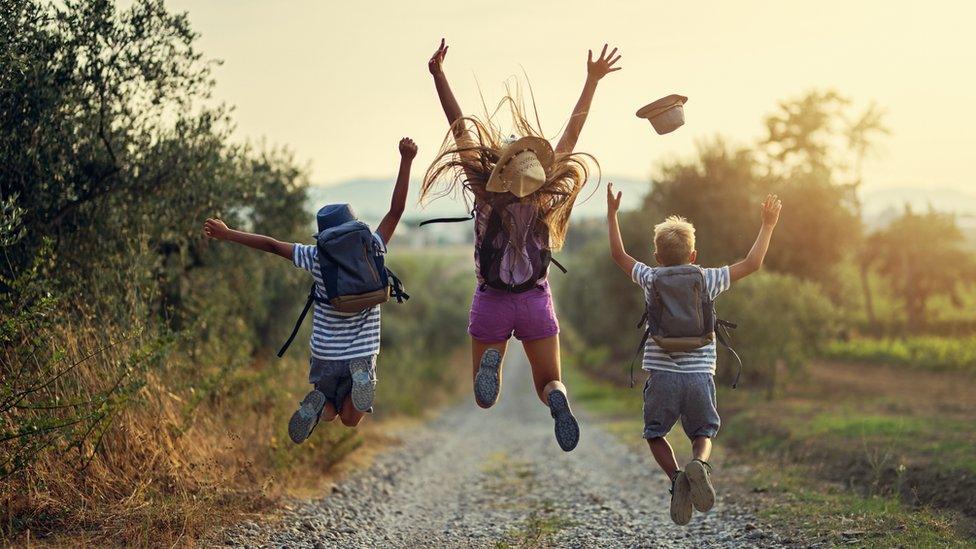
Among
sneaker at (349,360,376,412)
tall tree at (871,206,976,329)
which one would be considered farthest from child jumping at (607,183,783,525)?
tall tree at (871,206,976,329)

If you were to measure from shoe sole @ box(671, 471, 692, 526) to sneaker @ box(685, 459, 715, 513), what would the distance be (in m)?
0.05

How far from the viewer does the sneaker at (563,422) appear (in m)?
7.62

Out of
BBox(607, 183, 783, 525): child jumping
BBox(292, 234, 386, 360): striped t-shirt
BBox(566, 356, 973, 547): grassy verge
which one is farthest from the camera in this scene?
BBox(566, 356, 973, 547): grassy verge

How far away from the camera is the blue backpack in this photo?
25.4 feet

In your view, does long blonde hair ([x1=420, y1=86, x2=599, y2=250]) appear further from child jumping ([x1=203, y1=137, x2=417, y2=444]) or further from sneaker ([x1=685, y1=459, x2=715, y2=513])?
sneaker ([x1=685, y1=459, x2=715, y2=513])

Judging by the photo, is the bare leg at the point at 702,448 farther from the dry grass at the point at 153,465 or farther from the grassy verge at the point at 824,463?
the dry grass at the point at 153,465

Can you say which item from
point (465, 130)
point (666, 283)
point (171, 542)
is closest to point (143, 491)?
point (171, 542)

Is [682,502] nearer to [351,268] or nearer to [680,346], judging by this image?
[680,346]

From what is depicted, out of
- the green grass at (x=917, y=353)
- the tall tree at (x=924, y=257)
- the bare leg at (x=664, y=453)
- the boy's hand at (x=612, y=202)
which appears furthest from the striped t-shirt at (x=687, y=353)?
the tall tree at (x=924, y=257)

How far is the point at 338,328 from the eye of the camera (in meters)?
7.97

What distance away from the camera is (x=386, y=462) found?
1736cm

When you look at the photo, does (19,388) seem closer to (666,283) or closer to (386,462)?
(666,283)

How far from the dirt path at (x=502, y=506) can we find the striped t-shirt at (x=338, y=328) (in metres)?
2.02

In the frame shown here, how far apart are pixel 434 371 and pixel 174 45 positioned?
102ft
